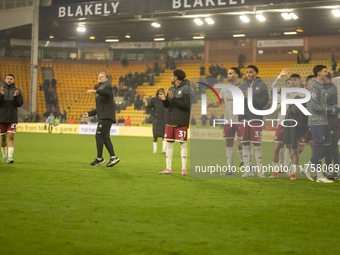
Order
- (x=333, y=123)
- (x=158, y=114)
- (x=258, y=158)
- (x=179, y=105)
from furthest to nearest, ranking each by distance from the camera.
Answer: (x=158, y=114), (x=258, y=158), (x=179, y=105), (x=333, y=123)

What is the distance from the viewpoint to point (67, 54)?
5419 centimetres

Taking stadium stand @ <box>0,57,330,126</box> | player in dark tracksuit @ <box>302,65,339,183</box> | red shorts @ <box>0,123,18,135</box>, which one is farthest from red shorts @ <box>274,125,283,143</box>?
stadium stand @ <box>0,57,330,126</box>

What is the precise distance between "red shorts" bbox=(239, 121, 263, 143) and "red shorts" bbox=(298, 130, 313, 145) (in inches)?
31.9

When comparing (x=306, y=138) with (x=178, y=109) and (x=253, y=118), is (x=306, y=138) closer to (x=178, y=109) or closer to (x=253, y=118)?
(x=253, y=118)

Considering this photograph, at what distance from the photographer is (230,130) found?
9695mm

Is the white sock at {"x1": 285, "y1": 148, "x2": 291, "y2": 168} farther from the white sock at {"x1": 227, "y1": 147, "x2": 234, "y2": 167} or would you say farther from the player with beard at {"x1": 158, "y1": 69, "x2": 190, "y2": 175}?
the player with beard at {"x1": 158, "y1": 69, "x2": 190, "y2": 175}

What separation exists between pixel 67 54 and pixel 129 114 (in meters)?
20.1

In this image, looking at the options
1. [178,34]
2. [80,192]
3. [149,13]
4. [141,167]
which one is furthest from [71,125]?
[80,192]

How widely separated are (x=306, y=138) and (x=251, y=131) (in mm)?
1118

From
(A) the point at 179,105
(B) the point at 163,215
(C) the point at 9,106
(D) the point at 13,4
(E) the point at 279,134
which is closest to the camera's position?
(B) the point at 163,215

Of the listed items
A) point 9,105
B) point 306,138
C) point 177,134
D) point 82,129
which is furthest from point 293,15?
point 9,105

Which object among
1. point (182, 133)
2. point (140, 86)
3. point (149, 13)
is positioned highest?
point (149, 13)

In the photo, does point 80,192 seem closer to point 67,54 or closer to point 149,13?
point 149,13

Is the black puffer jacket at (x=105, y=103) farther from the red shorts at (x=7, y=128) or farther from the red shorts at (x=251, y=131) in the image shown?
the red shorts at (x=251, y=131)
